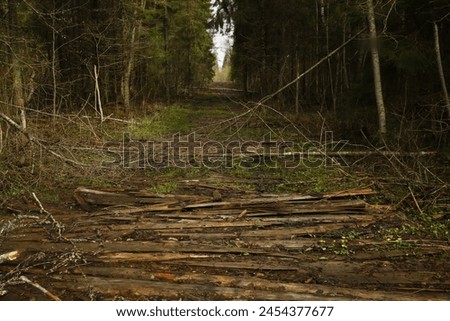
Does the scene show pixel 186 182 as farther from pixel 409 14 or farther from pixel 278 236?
pixel 409 14

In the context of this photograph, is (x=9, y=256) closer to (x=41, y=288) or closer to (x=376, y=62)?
(x=41, y=288)

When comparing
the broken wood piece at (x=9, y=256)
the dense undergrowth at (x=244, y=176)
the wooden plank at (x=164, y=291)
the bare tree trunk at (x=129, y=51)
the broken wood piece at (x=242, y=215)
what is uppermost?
the bare tree trunk at (x=129, y=51)

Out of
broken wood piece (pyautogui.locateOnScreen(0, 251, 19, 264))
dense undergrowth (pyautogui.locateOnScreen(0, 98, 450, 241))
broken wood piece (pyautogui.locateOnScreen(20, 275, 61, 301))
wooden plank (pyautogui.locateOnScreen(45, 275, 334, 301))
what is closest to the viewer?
broken wood piece (pyautogui.locateOnScreen(20, 275, 61, 301))

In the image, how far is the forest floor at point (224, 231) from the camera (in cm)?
454

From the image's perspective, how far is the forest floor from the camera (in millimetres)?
4539

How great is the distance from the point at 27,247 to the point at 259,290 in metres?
3.30

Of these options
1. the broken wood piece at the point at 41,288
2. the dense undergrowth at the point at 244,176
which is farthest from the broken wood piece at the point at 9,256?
the dense undergrowth at the point at 244,176

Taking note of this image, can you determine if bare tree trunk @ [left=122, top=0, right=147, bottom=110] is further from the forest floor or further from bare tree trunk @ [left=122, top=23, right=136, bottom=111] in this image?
the forest floor

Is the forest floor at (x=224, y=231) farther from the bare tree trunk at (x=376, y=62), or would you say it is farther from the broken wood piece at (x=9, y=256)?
the bare tree trunk at (x=376, y=62)

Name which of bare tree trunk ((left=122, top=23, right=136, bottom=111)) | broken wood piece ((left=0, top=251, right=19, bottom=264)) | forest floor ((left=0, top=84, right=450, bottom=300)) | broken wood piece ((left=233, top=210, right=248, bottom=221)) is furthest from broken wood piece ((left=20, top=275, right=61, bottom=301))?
bare tree trunk ((left=122, top=23, right=136, bottom=111))

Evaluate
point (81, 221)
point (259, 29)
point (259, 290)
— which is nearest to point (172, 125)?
point (259, 29)

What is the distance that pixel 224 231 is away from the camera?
609 cm

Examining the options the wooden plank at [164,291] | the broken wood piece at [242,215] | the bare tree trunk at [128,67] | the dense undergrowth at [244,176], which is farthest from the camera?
the bare tree trunk at [128,67]

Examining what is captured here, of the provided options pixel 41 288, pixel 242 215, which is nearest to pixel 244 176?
pixel 242 215
